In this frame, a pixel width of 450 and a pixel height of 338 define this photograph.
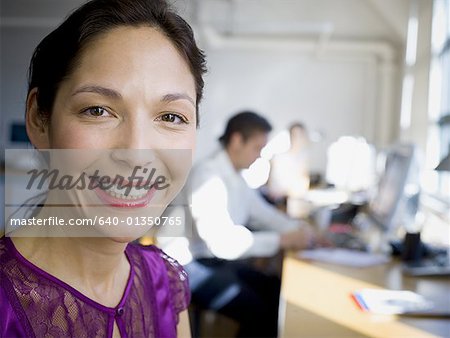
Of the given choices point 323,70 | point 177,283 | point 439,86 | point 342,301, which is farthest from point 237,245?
point 323,70

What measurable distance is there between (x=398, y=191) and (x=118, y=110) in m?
1.67

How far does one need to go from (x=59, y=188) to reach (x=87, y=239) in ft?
0.22

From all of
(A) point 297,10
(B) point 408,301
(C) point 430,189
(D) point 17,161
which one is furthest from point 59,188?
(A) point 297,10

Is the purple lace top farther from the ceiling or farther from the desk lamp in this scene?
the ceiling

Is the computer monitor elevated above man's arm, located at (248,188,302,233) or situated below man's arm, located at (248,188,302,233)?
above

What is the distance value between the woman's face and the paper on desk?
1.40 metres

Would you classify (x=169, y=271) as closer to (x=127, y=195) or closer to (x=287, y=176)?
(x=127, y=195)

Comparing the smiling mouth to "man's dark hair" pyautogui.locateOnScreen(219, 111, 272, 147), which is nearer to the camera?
the smiling mouth

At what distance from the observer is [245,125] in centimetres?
214

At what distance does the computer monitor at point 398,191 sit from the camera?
6.46ft

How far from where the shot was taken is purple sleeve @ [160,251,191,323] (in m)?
0.78

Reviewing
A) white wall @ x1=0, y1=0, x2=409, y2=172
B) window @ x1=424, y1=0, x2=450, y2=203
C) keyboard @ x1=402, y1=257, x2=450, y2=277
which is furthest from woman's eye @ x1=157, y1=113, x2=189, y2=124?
white wall @ x1=0, y1=0, x2=409, y2=172

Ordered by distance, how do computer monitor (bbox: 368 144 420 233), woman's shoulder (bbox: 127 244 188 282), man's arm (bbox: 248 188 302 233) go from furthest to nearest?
man's arm (bbox: 248 188 302 233) → computer monitor (bbox: 368 144 420 233) → woman's shoulder (bbox: 127 244 188 282)

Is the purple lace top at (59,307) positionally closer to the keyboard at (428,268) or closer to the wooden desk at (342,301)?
the wooden desk at (342,301)
